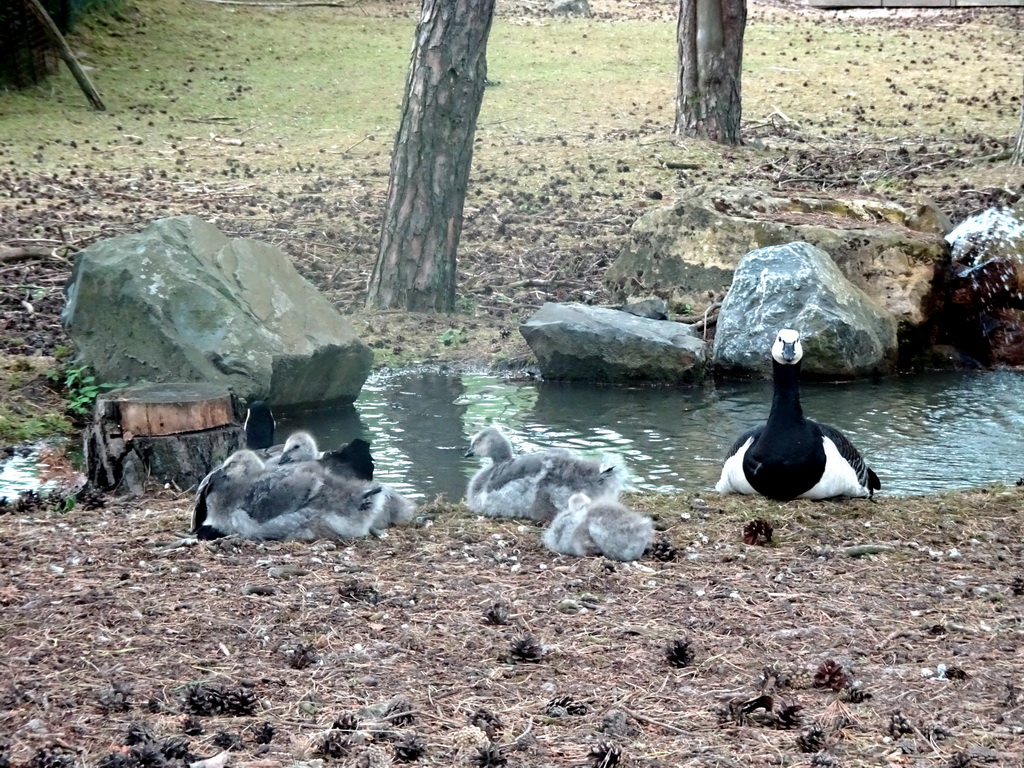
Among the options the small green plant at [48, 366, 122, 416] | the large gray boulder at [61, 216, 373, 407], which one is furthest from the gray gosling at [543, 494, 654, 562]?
the small green plant at [48, 366, 122, 416]

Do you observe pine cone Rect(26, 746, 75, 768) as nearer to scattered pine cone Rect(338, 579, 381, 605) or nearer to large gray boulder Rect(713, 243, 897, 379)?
scattered pine cone Rect(338, 579, 381, 605)

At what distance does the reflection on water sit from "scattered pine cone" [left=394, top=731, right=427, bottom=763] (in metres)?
4.36

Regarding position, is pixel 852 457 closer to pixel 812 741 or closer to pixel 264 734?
pixel 812 741

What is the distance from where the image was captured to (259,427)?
7.92 m

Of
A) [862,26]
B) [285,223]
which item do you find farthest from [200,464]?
[862,26]

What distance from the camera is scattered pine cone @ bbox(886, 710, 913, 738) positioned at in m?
4.00

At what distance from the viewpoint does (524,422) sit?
1022 cm

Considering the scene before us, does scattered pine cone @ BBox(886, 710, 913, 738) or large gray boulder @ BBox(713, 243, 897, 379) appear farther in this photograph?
large gray boulder @ BBox(713, 243, 897, 379)

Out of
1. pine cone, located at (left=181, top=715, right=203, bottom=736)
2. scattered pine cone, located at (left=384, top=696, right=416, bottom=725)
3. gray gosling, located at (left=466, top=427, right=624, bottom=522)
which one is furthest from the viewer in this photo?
gray gosling, located at (left=466, top=427, right=624, bottom=522)

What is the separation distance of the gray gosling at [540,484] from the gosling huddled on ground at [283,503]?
856mm

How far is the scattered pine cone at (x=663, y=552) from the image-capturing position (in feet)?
20.4

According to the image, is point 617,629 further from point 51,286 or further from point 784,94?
point 784,94

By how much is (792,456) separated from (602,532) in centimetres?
183

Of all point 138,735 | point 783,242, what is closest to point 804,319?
point 783,242
